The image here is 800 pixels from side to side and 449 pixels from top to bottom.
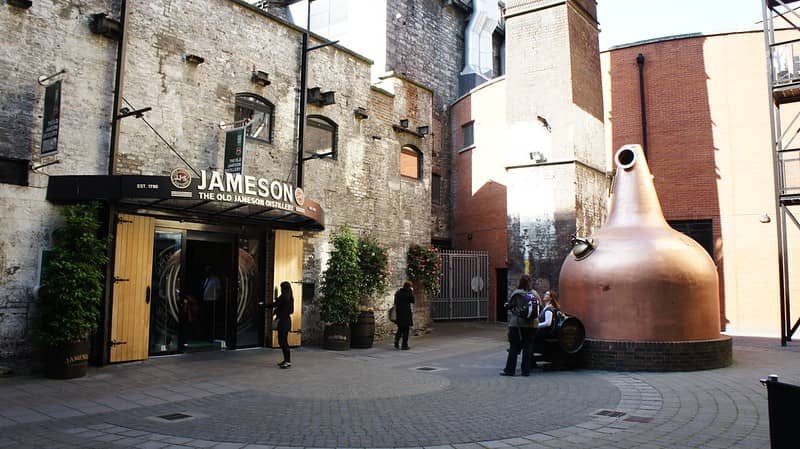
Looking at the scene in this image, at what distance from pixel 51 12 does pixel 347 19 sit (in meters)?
16.3

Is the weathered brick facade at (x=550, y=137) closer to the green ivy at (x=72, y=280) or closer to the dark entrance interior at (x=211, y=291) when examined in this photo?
the dark entrance interior at (x=211, y=291)

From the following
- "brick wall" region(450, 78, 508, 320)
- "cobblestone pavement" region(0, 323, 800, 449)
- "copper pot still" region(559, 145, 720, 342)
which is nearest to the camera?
"cobblestone pavement" region(0, 323, 800, 449)

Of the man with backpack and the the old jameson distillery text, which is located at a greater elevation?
the the old jameson distillery text

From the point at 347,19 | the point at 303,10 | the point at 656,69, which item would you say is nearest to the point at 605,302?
the point at 656,69

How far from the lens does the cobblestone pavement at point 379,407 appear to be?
6.04 m

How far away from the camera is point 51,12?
33.3ft

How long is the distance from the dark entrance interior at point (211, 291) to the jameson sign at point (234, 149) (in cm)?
179

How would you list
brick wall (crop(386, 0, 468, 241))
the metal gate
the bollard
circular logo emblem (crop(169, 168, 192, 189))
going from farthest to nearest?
1. brick wall (crop(386, 0, 468, 241))
2. the metal gate
3. circular logo emblem (crop(169, 168, 192, 189))
4. the bollard

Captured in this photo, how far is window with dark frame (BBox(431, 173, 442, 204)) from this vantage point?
2555 cm

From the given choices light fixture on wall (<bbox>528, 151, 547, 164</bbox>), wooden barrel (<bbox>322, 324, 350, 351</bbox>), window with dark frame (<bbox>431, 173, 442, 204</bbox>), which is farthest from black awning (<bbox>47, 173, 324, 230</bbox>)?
window with dark frame (<bbox>431, 173, 442, 204</bbox>)

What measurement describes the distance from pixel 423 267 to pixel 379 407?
9.44 m

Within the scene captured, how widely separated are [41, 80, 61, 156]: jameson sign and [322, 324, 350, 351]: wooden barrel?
6.91 meters

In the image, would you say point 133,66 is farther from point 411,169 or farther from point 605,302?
point 605,302

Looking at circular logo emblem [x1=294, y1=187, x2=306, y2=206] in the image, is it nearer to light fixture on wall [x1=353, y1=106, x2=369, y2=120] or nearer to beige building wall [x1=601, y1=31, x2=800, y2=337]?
light fixture on wall [x1=353, y1=106, x2=369, y2=120]
